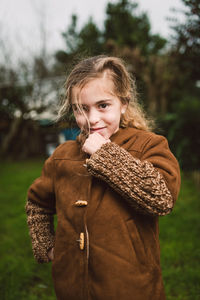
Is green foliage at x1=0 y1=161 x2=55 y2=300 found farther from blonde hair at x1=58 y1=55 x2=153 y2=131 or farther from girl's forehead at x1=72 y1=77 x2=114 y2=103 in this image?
girl's forehead at x1=72 y1=77 x2=114 y2=103

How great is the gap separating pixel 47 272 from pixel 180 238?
1.64 m

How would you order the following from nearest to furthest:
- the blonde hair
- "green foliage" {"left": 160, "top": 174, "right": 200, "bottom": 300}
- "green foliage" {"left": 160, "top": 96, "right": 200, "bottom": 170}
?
the blonde hair < "green foliage" {"left": 160, "top": 174, "right": 200, "bottom": 300} < "green foliage" {"left": 160, "top": 96, "right": 200, "bottom": 170}

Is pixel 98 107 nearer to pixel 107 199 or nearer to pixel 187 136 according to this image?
pixel 107 199

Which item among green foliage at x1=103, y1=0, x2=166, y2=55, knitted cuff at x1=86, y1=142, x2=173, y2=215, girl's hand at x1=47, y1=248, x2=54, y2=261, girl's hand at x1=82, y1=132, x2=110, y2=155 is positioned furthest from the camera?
green foliage at x1=103, y1=0, x2=166, y2=55

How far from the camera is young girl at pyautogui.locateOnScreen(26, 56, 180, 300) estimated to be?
4.30 feet

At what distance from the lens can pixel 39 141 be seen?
550 inches

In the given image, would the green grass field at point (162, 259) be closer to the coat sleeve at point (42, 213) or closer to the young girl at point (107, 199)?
the coat sleeve at point (42, 213)

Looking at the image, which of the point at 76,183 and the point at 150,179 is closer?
the point at 150,179

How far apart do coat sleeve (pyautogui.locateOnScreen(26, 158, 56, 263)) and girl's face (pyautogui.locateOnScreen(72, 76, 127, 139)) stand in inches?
16.4

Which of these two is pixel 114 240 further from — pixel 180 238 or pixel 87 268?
pixel 180 238

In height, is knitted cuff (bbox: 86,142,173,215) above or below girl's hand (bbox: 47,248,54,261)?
above

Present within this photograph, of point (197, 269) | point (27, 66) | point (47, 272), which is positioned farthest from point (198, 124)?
point (27, 66)

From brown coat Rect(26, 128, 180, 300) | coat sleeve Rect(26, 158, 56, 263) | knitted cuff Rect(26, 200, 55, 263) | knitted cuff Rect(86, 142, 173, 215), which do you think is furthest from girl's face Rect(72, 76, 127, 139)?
knitted cuff Rect(26, 200, 55, 263)

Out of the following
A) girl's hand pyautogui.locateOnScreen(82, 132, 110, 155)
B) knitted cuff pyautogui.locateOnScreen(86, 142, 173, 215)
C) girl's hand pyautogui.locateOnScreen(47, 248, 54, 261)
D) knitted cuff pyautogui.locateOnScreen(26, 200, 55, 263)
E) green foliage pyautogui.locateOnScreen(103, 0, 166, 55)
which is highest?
green foliage pyautogui.locateOnScreen(103, 0, 166, 55)
